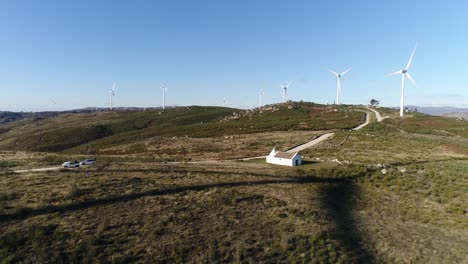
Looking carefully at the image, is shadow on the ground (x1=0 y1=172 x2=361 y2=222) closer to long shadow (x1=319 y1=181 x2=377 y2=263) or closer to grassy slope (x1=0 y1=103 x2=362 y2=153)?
long shadow (x1=319 y1=181 x2=377 y2=263)

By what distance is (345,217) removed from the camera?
28.2 metres

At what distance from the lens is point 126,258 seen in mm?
19938

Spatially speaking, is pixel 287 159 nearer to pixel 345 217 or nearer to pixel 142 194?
pixel 345 217

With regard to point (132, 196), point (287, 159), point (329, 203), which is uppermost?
point (287, 159)

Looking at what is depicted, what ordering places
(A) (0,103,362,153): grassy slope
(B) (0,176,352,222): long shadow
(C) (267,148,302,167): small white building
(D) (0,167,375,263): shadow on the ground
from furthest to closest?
(A) (0,103,362,153): grassy slope, (C) (267,148,302,167): small white building, (B) (0,176,352,222): long shadow, (D) (0,167,375,263): shadow on the ground

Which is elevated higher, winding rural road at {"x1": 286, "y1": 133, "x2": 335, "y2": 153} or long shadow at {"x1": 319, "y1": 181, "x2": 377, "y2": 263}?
winding rural road at {"x1": 286, "y1": 133, "x2": 335, "y2": 153}

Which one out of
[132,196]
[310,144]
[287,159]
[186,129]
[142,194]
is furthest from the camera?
[186,129]

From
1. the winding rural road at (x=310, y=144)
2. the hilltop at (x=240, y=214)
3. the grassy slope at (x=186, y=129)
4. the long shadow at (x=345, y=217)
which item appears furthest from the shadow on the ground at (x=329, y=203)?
the grassy slope at (x=186, y=129)

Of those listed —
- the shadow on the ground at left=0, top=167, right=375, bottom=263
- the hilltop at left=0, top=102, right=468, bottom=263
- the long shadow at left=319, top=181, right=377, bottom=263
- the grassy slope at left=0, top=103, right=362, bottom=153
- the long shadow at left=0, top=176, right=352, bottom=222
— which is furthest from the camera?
the grassy slope at left=0, top=103, right=362, bottom=153

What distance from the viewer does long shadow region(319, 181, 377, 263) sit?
2148 centimetres

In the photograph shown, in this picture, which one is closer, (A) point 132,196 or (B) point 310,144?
(A) point 132,196

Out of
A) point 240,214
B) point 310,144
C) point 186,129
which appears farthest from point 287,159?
point 186,129

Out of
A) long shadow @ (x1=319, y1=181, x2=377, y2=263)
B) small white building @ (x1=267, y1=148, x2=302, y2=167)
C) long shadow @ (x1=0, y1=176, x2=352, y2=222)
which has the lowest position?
long shadow @ (x1=319, y1=181, x2=377, y2=263)

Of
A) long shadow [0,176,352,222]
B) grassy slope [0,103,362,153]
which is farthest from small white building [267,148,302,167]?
grassy slope [0,103,362,153]
